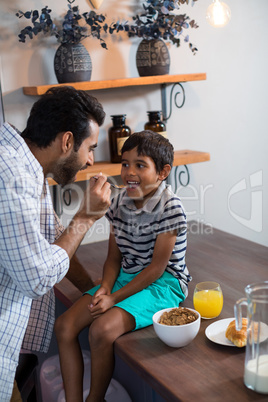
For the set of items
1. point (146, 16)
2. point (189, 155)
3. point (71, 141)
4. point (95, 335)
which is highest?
point (146, 16)

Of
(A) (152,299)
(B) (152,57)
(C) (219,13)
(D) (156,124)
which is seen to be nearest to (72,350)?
(A) (152,299)

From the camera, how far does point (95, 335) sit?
1.43 m

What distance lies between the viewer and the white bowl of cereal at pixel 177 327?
1.28 m

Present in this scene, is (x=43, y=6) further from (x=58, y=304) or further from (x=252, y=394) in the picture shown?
(x=252, y=394)

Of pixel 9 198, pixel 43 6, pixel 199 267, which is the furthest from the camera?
pixel 43 6

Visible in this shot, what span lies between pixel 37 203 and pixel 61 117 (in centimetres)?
29

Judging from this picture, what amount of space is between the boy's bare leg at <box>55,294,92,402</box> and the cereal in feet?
0.98

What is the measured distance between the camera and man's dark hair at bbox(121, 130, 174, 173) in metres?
1.64

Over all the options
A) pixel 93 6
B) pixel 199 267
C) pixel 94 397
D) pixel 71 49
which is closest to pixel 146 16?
pixel 93 6

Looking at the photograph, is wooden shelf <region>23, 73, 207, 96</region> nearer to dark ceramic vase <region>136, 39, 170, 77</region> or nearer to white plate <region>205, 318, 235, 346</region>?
dark ceramic vase <region>136, 39, 170, 77</region>

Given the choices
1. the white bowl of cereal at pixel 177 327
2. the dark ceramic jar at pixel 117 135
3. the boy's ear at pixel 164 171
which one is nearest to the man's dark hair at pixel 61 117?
the boy's ear at pixel 164 171

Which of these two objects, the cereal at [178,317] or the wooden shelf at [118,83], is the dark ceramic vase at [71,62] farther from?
the cereal at [178,317]

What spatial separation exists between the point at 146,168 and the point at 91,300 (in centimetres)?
45

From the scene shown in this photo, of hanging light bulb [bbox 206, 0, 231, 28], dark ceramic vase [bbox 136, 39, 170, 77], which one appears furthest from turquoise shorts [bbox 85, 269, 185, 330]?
hanging light bulb [bbox 206, 0, 231, 28]
